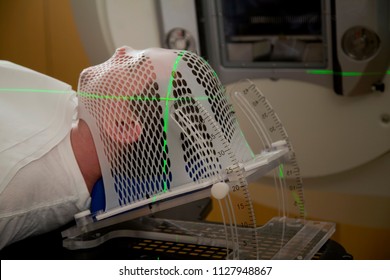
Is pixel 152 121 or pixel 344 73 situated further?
pixel 344 73

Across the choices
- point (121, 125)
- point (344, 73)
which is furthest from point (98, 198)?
point (344, 73)

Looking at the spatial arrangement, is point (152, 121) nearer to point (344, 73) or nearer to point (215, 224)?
point (215, 224)

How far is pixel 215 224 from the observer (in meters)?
0.98

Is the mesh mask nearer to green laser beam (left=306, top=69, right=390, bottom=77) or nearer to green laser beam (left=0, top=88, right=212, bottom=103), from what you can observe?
green laser beam (left=0, top=88, right=212, bottom=103)

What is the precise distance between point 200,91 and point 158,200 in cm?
17

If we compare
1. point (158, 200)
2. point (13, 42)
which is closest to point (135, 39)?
point (13, 42)

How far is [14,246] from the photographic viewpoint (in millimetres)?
955

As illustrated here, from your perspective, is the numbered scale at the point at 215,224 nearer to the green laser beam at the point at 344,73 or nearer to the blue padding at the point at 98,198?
the blue padding at the point at 98,198

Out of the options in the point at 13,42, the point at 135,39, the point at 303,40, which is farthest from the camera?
the point at 13,42

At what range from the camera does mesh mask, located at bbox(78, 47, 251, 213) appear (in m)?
0.86

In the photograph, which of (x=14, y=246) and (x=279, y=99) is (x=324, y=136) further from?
(x=14, y=246)

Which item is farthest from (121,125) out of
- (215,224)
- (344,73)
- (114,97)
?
(344,73)

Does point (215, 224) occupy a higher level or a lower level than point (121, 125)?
lower

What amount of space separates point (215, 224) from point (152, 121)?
0.21 metres
